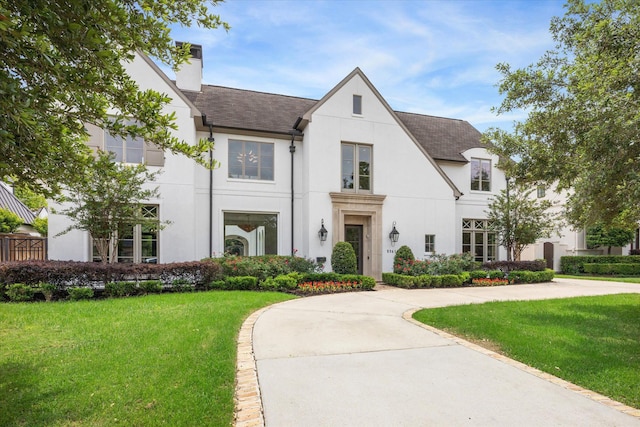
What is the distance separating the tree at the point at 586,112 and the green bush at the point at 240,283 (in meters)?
7.93

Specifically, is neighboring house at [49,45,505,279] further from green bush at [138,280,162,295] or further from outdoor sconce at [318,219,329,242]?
green bush at [138,280,162,295]

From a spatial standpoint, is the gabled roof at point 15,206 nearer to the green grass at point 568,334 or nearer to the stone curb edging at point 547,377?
the green grass at point 568,334

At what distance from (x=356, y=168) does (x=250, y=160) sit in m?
4.26

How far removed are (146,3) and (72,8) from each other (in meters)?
0.98

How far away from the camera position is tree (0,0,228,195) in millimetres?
2549

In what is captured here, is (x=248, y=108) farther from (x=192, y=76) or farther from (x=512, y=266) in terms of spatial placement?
(x=512, y=266)

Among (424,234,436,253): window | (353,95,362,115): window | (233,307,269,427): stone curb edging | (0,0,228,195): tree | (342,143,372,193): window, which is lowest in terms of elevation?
(233,307,269,427): stone curb edging

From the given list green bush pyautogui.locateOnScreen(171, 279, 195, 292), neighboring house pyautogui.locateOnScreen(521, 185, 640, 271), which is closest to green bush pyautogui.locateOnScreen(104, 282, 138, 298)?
green bush pyautogui.locateOnScreen(171, 279, 195, 292)

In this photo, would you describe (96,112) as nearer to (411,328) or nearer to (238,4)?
(238,4)

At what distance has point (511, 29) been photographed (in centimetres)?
899

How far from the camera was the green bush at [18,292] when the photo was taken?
29.8 feet

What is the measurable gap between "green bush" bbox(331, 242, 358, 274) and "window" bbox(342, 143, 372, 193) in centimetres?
260

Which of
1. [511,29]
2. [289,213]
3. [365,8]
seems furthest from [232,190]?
[511,29]

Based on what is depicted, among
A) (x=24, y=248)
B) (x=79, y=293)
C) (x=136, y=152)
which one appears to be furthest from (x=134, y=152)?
(x=79, y=293)
